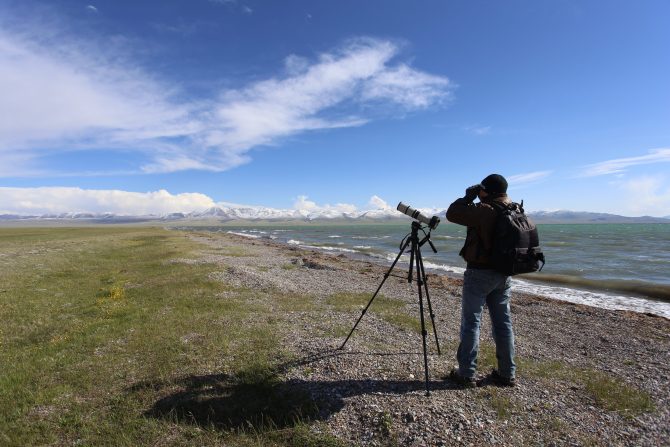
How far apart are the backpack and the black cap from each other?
0.51 m

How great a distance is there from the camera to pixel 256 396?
8266mm

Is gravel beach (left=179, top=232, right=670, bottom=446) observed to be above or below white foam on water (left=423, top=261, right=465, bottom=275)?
above

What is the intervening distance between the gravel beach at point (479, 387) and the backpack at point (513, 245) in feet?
9.55

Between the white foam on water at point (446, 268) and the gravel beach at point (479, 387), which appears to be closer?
the gravel beach at point (479, 387)

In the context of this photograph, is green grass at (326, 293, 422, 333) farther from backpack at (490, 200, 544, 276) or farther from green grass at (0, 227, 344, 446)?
backpack at (490, 200, 544, 276)

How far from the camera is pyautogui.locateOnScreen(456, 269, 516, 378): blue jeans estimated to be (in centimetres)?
784

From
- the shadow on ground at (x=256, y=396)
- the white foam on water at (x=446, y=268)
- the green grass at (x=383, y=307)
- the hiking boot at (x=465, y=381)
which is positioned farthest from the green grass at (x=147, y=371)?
the white foam on water at (x=446, y=268)

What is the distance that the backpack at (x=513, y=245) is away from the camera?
7379 mm

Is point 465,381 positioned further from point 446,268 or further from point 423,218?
point 446,268

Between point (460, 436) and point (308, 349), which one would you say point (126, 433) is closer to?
point (308, 349)

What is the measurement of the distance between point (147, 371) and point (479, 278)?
8.45 meters

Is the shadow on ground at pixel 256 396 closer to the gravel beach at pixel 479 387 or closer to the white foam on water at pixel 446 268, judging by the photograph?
the gravel beach at pixel 479 387

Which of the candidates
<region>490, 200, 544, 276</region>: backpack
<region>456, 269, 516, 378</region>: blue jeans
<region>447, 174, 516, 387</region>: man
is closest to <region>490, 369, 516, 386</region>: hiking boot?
<region>447, 174, 516, 387</region>: man

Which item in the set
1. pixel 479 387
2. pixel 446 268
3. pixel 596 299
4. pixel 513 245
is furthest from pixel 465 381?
pixel 446 268
